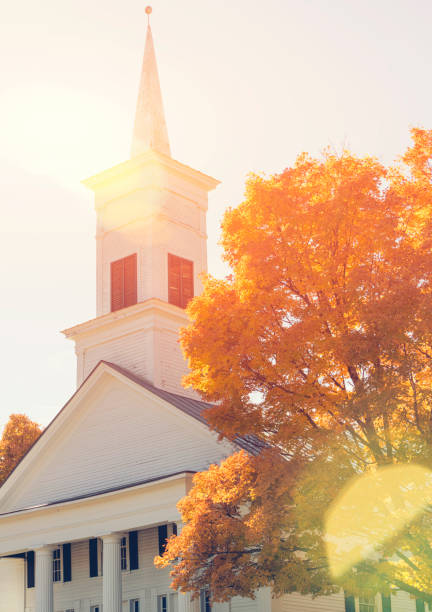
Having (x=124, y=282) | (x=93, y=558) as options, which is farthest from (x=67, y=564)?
(x=124, y=282)

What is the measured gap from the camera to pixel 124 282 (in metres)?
33.4

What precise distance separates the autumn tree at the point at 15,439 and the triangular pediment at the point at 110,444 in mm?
14603

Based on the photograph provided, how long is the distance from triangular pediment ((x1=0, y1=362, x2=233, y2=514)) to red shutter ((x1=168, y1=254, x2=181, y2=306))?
4575 mm

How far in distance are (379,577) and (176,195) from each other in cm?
2225

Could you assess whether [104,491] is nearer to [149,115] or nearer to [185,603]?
[185,603]

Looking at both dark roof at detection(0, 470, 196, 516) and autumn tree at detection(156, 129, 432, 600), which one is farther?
dark roof at detection(0, 470, 196, 516)

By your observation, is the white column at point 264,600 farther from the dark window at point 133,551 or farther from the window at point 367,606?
the dark window at point 133,551

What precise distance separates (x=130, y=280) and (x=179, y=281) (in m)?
1.90

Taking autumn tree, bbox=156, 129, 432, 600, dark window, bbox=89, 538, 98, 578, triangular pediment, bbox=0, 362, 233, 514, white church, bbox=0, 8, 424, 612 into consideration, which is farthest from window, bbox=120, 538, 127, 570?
autumn tree, bbox=156, 129, 432, 600

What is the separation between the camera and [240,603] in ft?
76.8

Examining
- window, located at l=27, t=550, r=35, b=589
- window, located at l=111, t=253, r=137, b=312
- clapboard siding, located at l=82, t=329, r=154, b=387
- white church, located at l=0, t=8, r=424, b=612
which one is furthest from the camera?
window, located at l=111, t=253, r=137, b=312

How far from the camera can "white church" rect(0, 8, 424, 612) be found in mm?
24828

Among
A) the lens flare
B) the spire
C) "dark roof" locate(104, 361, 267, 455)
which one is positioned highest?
the spire

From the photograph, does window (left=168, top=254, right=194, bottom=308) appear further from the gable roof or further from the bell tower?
the gable roof
